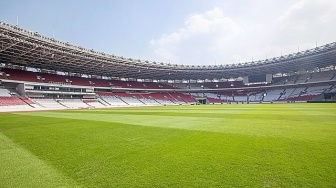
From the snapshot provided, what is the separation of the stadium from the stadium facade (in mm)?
304

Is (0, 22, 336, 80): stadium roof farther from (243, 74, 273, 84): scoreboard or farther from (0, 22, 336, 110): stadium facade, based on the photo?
(243, 74, 273, 84): scoreboard

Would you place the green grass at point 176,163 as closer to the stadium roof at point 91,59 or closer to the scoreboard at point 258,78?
the stadium roof at point 91,59

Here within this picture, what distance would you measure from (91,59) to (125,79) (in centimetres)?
3018

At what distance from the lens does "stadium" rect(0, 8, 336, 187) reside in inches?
180

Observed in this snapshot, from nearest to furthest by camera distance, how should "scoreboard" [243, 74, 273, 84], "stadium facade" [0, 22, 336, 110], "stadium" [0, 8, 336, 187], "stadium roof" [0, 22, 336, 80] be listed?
"stadium" [0, 8, 336, 187] < "stadium roof" [0, 22, 336, 80] < "stadium facade" [0, 22, 336, 110] < "scoreboard" [243, 74, 273, 84]

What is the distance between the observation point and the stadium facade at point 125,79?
42.0 meters

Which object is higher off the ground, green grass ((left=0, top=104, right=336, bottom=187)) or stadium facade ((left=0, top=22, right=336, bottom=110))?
stadium facade ((left=0, top=22, right=336, bottom=110))

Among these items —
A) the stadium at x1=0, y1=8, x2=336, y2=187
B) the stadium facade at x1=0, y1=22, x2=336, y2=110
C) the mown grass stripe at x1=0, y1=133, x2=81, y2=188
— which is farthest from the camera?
the stadium facade at x1=0, y1=22, x2=336, y2=110

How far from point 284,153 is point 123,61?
166ft

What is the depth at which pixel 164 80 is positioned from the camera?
89.2 meters

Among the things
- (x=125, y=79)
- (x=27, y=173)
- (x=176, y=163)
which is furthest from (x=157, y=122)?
(x=125, y=79)

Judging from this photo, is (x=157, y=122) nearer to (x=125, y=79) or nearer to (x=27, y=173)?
(x=27, y=173)

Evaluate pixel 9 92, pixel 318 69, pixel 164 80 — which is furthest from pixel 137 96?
pixel 318 69

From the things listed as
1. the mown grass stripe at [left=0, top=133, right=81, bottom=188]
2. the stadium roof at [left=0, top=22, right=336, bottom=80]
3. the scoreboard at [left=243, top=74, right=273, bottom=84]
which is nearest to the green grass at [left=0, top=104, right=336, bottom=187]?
the mown grass stripe at [left=0, top=133, right=81, bottom=188]
